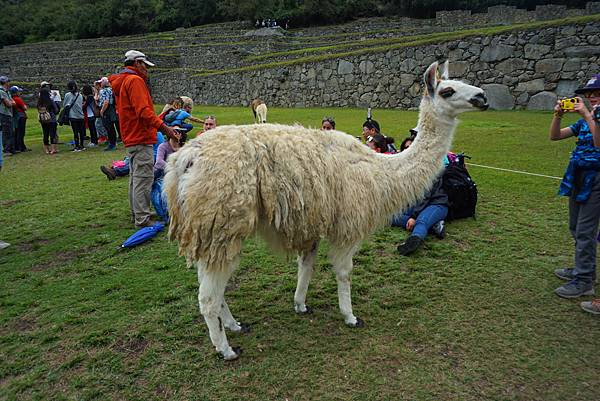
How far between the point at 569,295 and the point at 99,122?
11.3 meters

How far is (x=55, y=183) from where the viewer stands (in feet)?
24.9

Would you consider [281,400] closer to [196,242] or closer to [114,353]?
[196,242]

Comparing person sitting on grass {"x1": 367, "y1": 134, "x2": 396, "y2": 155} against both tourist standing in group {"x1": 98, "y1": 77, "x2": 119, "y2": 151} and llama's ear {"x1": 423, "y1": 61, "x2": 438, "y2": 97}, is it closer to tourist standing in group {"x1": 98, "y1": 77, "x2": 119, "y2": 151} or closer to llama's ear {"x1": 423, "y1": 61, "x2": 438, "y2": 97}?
llama's ear {"x1": 423, "y1": 61, "x2": 438, "y2": 97}

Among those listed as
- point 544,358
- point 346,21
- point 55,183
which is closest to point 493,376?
point 544,358

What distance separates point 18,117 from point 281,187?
Answer: 10.2 meters

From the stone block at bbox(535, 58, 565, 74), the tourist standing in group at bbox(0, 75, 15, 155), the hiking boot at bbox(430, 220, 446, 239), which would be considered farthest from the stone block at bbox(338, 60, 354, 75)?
the hiking boot at bbox(430, 220, 446, 239)

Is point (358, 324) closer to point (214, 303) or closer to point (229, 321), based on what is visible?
point (229, 321)

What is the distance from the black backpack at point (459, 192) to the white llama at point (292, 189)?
1.75 metres

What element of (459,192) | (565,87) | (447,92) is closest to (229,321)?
(447,92)

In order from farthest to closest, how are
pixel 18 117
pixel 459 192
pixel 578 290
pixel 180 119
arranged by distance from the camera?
pixel 18 117 < pixel 180 119 < pixel 459 192 < pixel 578 290

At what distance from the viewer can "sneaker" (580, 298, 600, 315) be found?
303cm

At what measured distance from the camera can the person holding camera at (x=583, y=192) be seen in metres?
3.06

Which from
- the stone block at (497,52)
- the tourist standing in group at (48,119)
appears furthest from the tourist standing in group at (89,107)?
the stone block at (497,52)

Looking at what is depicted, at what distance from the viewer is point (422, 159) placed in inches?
126
